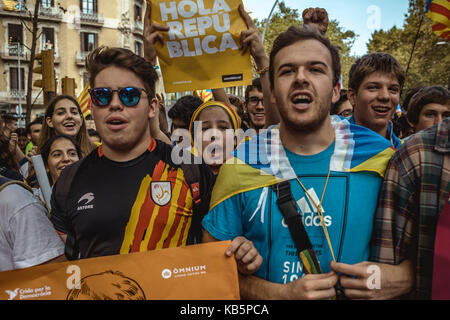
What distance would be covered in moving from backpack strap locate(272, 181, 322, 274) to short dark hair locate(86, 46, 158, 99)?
97 centimetres

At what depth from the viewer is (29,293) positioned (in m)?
1.82

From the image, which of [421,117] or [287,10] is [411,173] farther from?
[287,10]

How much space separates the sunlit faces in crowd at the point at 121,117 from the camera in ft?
7.02

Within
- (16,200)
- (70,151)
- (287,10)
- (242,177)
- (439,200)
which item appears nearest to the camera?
(439,200)

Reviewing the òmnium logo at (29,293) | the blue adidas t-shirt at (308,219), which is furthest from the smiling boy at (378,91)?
the òmnium logo at (29,293)

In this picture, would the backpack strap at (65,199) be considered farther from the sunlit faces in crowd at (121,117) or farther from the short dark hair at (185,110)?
the short dark hair at (185,110)

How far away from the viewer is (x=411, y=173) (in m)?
1.73

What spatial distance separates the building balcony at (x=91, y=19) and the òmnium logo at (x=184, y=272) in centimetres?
3669

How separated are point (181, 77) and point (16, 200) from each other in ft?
5.07

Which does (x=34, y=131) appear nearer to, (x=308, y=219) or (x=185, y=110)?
(x=185, y=110)

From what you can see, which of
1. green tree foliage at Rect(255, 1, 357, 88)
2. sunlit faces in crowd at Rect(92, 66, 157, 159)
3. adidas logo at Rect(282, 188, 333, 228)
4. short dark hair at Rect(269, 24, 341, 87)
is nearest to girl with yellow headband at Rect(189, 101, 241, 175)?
sunlit faces in crowd at Rect(92, 66, 157, 159)

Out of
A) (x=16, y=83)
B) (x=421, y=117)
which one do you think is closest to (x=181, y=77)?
(x=421, y=117)

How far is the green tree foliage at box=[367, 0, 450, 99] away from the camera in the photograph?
2000 cm

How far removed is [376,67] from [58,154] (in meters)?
2.88
